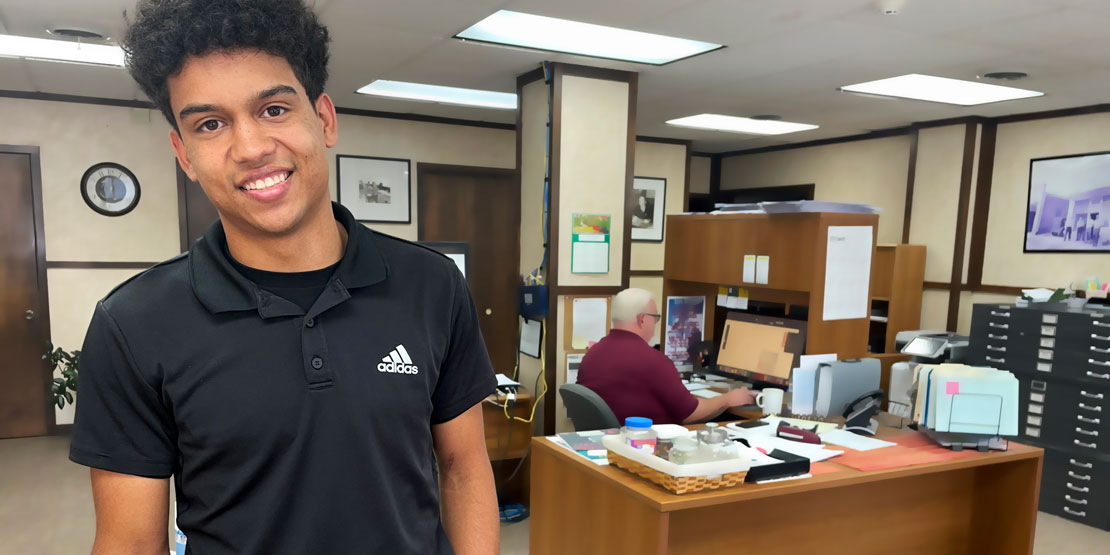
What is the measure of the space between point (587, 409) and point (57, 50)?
343cm

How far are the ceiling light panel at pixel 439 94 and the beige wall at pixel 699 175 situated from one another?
9.86 ft

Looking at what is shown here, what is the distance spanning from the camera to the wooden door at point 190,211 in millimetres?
5078

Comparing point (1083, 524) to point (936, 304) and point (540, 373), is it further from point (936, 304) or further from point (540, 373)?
point (540, 373)

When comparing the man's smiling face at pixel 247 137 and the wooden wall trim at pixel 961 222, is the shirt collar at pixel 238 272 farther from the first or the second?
the wooden wall trim at pixel 961 222

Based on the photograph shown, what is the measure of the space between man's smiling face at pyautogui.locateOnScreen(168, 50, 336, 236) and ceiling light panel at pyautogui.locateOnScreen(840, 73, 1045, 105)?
404 cm

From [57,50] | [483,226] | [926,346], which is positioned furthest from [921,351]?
[57,50]

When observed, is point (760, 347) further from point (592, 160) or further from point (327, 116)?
point (327, 116)

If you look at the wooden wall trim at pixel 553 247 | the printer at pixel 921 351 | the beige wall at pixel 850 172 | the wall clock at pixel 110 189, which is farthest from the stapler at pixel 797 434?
the wall clock at pixel 110 189

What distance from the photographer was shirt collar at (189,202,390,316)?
884 mm

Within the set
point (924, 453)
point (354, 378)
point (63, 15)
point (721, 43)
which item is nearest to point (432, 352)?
point (354, 378)

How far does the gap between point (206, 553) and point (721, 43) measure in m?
3.14

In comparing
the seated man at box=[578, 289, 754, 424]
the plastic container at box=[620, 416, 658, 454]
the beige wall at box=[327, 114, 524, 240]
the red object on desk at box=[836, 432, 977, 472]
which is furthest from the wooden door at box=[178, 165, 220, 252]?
the red object on desk at box=[836, 432, 977, 472]

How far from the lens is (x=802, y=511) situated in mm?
2447

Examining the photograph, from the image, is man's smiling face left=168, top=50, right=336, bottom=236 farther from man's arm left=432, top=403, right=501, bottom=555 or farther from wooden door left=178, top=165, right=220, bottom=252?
wooden door left=178, top=165, right=220, bottom=252
